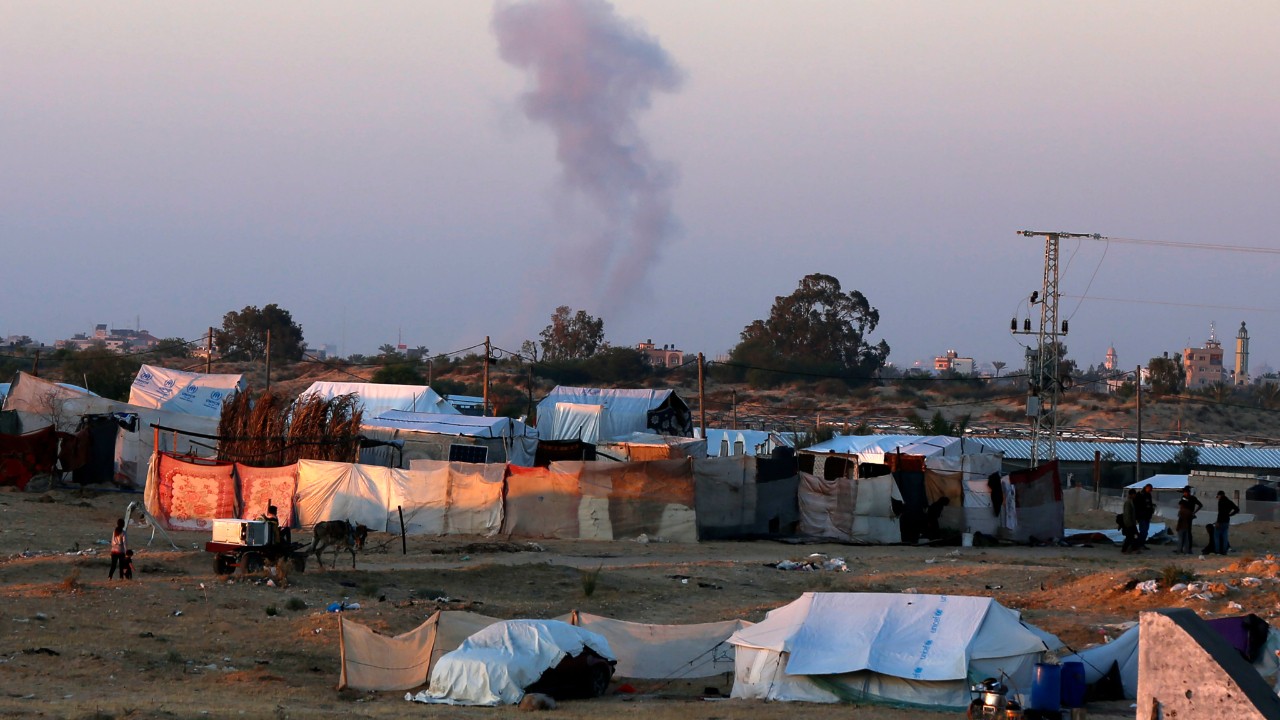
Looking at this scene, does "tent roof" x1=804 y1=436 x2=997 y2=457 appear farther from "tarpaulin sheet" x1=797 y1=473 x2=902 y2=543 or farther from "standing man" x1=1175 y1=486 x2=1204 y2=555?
"standing man" x1=1175 y1=486 x2=1204 y2=555

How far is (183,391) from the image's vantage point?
44094 millimetres

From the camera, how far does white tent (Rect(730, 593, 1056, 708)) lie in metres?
13.8

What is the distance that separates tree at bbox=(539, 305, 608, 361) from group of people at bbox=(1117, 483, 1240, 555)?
84.4m

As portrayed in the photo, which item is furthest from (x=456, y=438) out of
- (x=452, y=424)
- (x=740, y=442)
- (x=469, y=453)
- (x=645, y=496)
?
(x=740, y=442)

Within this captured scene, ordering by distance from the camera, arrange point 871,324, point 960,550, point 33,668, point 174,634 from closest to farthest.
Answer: point 33,668 < point 174,634 < point 960,550 < point 871,324

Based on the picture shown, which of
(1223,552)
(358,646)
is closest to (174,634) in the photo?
(358,646)

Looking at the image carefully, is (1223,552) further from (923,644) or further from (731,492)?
(923,644)

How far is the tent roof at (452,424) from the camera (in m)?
38.7

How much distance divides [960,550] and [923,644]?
17381mm

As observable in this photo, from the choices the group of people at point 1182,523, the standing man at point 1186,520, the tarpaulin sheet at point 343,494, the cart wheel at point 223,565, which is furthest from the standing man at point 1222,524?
the cart wheel at point 223,565

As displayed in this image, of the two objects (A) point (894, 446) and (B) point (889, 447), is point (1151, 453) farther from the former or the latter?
(B) point (889, 447)

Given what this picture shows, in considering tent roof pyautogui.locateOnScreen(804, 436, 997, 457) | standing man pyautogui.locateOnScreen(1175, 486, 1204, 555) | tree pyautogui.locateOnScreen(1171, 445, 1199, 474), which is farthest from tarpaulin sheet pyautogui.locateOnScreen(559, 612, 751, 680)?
tree pyautogui.locateOnScreen(1171, 445, 1199, 474)

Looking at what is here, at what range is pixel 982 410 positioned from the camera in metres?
96.2

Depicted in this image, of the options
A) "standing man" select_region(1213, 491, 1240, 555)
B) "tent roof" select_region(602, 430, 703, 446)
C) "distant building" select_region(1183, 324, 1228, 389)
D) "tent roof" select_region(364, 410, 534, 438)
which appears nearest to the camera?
"standing man" select_region(1213, 491, 1240, 555)
